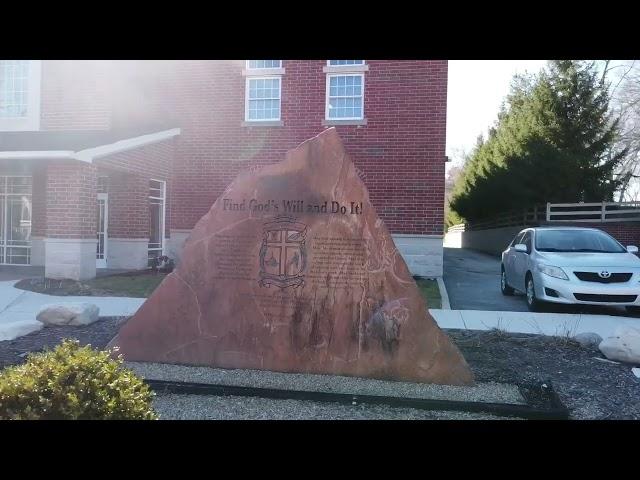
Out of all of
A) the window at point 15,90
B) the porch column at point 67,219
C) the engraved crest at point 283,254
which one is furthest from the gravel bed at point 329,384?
the window at point 15,90

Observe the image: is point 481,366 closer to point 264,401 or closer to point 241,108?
point 264,401

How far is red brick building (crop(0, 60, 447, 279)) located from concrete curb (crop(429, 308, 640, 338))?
4.69 meters

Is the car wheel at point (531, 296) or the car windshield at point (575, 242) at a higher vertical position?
the car windshield at point (575, 242)

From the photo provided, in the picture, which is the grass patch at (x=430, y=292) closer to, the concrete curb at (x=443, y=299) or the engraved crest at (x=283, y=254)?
the concrete curb at (x=443, y=299)

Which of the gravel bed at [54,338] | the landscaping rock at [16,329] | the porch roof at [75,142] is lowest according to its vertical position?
the gravel bed at [54,338]

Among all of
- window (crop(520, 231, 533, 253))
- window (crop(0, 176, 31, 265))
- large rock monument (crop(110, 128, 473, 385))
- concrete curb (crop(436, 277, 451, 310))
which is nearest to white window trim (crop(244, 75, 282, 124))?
concrete curb (crop(436, 277, 451, 310))

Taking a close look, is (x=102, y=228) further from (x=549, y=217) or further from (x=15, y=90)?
(x=549, y=217)

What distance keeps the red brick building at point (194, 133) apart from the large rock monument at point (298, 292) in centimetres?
814

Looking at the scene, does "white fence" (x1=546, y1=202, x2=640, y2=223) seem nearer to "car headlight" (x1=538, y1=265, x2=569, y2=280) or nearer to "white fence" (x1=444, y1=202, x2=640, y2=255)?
"white fence" (x1=444, y1=202, x2=640, y2=255)

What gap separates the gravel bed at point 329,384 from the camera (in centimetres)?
514

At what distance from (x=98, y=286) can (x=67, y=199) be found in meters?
2.20

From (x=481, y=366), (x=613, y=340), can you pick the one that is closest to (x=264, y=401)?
(x=481, y=366)

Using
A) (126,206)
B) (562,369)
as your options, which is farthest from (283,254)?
(126,206)

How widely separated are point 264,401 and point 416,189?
9.98m
